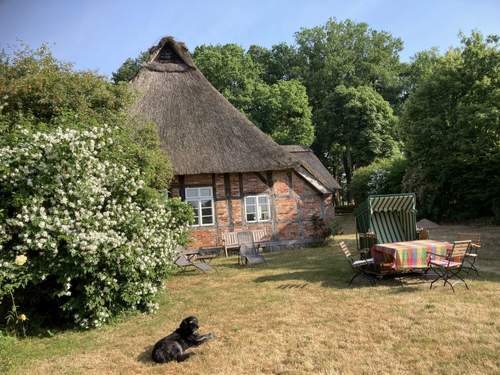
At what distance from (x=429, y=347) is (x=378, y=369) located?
0.95 meters

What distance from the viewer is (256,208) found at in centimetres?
1537

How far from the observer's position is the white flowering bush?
6398mm

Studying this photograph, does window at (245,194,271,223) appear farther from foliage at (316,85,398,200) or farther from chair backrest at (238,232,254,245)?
foliage at (316,85,398,200)

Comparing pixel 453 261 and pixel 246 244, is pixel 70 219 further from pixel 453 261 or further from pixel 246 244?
pixel 453 261

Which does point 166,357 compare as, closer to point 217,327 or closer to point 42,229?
point 217,327

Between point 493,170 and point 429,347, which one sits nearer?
Answer: point 429,347

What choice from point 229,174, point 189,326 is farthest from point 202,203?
point 189,326

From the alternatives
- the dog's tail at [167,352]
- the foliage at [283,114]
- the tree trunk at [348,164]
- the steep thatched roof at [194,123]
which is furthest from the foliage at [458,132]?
the foliage at [283,114]

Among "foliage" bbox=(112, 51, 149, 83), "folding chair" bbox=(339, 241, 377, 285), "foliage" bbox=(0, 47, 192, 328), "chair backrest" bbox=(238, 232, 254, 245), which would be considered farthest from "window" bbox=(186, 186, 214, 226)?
"foliage" bbox=(112, 51, 149, 83)

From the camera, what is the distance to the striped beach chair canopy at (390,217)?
1191cm

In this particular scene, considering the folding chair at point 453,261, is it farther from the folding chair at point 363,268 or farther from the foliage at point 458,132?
the foliage at point 458,132

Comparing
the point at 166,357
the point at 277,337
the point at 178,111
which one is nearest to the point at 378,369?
the point at 277,337

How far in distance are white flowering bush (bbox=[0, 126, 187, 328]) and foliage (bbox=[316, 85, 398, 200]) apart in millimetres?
25873

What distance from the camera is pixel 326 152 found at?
38.4 metres
